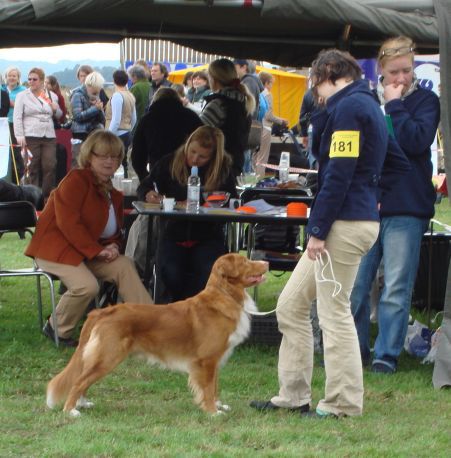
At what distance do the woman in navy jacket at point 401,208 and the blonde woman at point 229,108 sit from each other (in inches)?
108

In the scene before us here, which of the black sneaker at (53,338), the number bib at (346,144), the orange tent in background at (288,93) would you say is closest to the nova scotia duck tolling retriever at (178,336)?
the number bib at (346,144)

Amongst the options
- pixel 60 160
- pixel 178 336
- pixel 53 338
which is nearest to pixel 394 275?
pixel 178 336

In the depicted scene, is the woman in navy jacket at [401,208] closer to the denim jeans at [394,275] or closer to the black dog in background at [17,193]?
the denim jeans at [394,275]

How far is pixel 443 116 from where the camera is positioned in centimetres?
607

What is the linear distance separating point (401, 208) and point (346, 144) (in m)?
1.62

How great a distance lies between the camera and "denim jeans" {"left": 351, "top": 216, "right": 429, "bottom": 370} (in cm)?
647

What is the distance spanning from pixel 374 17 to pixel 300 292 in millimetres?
2009

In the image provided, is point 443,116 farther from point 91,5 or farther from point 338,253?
point 91,5

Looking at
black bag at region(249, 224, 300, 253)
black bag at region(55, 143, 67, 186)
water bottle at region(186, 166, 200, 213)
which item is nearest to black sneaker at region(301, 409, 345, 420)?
water bottle at region(186, 166, 200, 213)

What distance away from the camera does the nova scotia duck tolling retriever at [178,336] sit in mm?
5285

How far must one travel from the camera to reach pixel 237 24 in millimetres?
7871

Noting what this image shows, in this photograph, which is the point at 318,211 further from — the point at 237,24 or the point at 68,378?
the point at 237,24

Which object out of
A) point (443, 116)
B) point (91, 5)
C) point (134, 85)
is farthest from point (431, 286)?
point (134, 85)

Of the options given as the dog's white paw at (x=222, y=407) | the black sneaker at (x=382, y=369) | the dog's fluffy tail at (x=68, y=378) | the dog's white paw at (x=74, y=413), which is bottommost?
the black sneaker at (x=382, y=369)
